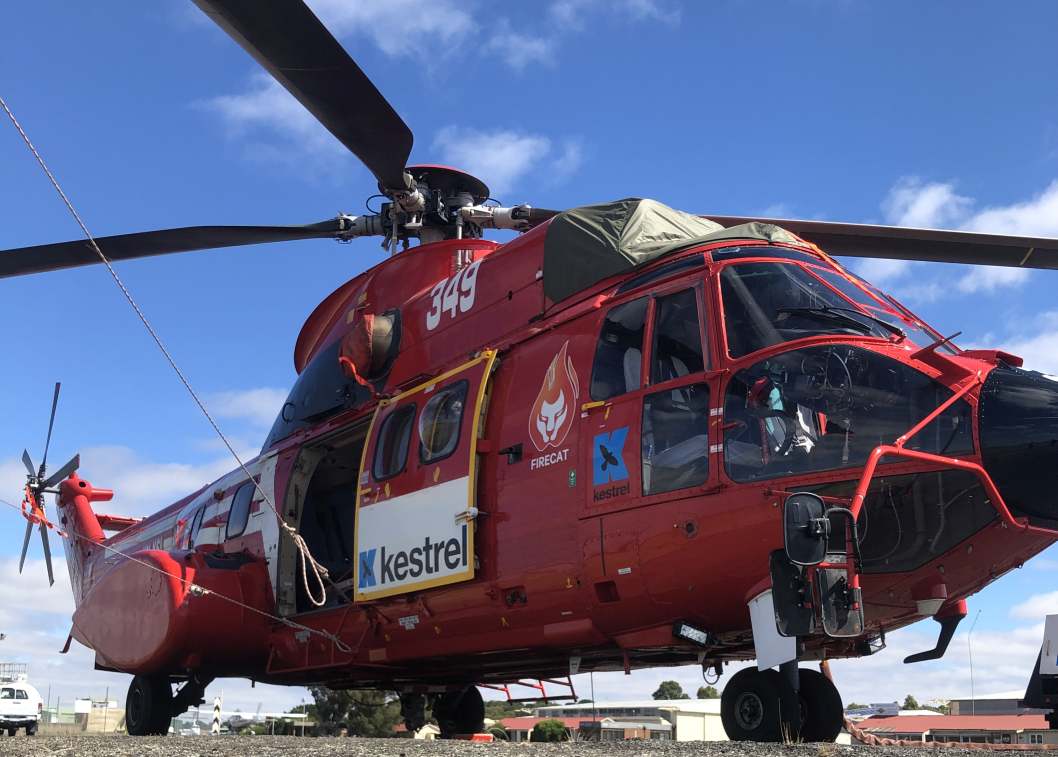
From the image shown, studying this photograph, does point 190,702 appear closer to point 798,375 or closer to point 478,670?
point 478,670

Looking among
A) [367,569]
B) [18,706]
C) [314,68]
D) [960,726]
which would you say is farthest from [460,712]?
[960,726]

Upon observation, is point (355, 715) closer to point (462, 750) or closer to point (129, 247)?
point (129, 247)

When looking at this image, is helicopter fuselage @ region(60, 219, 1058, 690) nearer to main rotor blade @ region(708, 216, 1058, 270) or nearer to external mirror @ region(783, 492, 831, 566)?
external mirror @ region(783, 492, 831, 566)

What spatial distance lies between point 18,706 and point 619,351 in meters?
24.1

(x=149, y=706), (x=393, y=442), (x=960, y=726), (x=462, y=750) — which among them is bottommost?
(x=960, y=726)

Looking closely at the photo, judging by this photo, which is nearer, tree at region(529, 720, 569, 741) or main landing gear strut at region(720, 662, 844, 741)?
main landing gear strut at region(720, 662, 844, 741)

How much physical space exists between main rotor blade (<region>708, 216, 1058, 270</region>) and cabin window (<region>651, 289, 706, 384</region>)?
9.39ft

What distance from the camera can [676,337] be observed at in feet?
24.0

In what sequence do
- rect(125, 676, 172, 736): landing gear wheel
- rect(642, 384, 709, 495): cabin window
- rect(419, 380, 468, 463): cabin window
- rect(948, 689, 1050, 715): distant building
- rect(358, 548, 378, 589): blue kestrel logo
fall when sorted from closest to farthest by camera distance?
1. rect(642, 384, 709, 495): cabin window
2. rect(419, 380, 468, 463): cabin window
3. rect(358, 548, 378, 589): blue kestrel logo
4. rect(125, 676, 172, 736): landing gear wheel
5. rect(948, 689, 1050, 715): distant building

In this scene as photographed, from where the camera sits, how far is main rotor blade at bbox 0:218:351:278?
11.0 meters

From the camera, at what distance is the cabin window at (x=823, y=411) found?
20.5 feet

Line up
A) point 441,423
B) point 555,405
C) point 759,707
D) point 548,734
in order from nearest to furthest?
point 759,707
point 555,405
point 441,423
point 548,734

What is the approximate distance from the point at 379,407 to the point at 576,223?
275 centimetres

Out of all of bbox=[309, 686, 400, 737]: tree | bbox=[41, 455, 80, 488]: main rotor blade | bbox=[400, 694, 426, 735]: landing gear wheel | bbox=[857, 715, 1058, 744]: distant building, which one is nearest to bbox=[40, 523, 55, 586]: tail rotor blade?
bbox=[41, 455, 80, 488]: main rotor blade
